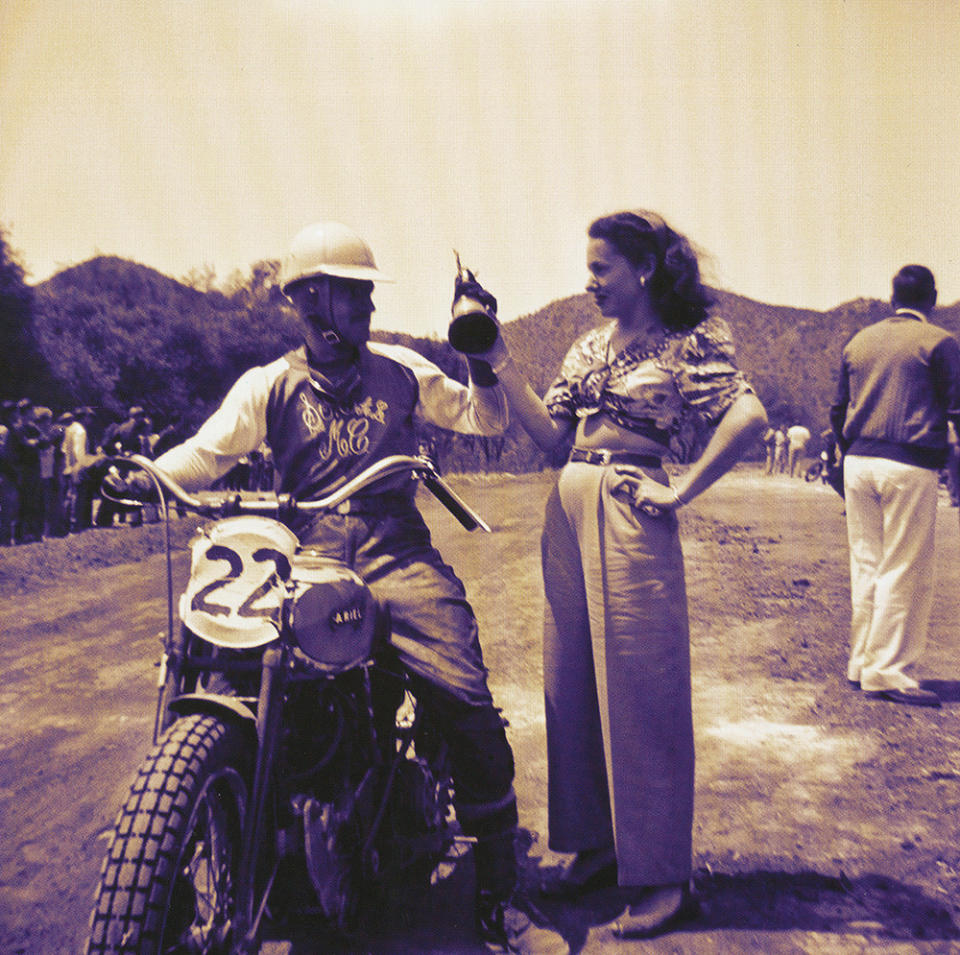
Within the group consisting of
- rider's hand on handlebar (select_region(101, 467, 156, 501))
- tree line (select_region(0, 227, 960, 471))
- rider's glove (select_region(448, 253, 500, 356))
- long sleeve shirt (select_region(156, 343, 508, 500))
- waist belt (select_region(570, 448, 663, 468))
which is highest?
tree line (select_region(0, 227, 960, 471))

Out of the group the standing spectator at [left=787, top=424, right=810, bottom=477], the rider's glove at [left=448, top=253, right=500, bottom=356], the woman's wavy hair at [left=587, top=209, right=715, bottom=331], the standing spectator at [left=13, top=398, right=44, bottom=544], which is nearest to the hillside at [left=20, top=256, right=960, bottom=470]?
the standing spectator at [left=787, top=424, right=810, bottom=477]

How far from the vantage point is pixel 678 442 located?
3471 millimetres

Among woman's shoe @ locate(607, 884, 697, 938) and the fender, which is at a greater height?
the fender

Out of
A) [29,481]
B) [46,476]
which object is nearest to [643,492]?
[29,481]

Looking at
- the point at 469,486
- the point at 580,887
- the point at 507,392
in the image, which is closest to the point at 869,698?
the point at 580,887

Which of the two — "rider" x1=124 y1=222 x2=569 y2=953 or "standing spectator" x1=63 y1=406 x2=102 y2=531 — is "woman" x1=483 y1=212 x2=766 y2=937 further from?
"standing spectator" x1=63 y1=406 x2=102 y2=531

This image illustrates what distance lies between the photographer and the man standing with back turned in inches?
226

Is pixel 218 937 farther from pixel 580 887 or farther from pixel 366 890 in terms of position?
pixel 580 887

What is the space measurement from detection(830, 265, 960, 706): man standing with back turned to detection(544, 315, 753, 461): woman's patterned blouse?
113 inches

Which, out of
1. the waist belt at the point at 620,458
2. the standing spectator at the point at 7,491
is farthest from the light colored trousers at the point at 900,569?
the standing spectator at the point at 7,491

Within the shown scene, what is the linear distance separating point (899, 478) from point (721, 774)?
2.20 meters

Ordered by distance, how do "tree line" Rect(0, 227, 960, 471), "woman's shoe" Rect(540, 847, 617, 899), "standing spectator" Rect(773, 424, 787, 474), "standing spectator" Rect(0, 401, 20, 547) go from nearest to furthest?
"woman's shoe" Rect(540, 847, 617, 899), "standing spectator" Rect(0, 401, 20, 547), "tree line" Rect(0, 227, 960, 471), "standing spectator" Rect(773, 424, 787, 474)

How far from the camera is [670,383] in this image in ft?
10.7

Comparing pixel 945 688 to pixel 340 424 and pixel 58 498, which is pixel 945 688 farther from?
pixel 58 498
